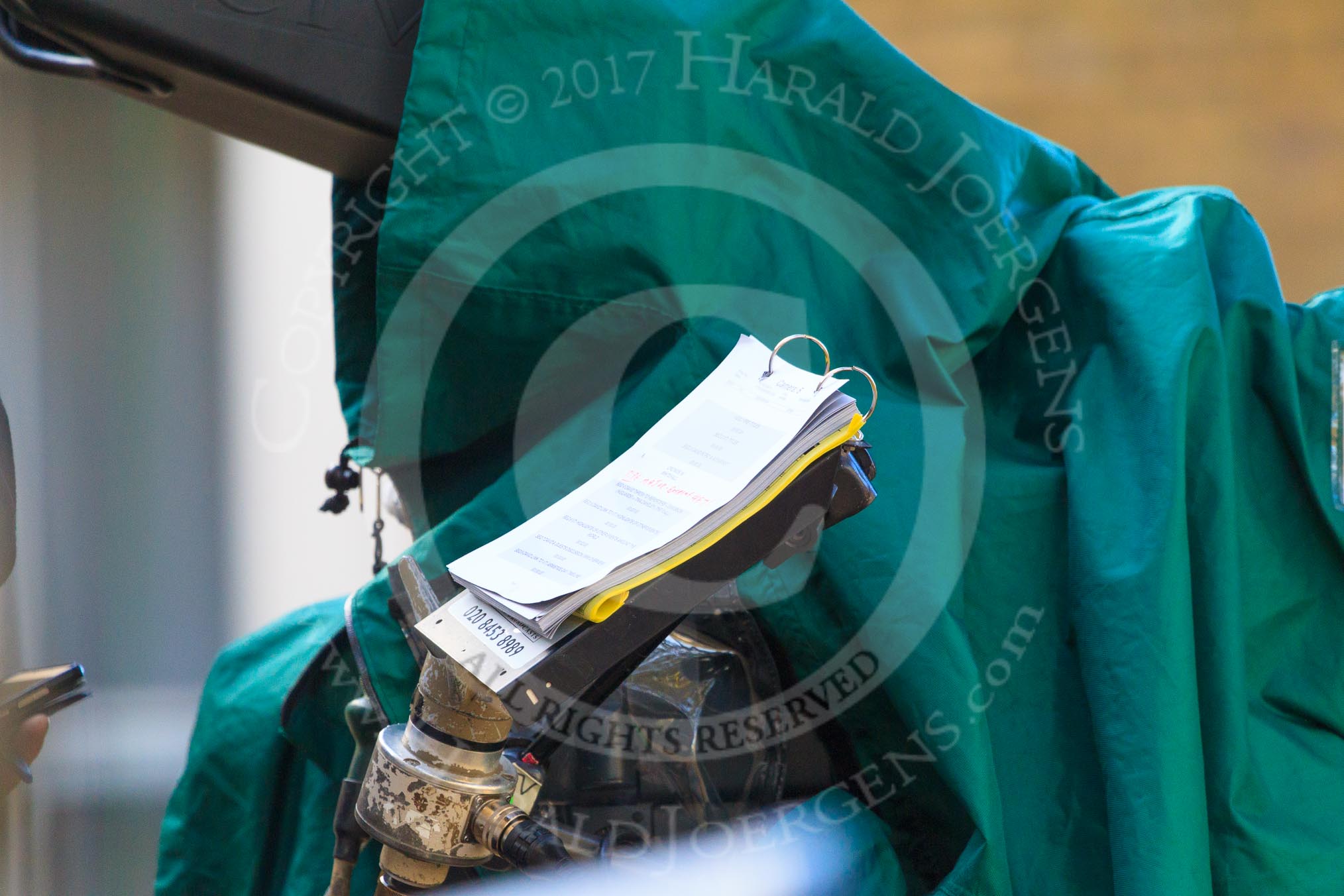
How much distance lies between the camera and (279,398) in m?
1.96

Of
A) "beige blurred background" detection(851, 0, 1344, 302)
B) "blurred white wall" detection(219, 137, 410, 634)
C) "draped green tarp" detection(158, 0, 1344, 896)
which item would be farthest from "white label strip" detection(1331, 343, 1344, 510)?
"beige blurred background" detection(851, 0, 1344, 302)

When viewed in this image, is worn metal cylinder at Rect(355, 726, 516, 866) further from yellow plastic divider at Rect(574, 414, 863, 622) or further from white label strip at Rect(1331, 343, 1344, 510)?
white label strip at Rect(1331, 343, 1344, 510)

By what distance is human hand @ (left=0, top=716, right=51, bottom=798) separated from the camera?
66 centimetres

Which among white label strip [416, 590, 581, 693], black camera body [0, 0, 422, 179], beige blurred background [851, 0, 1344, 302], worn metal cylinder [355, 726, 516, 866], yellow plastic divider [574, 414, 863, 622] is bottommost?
worn metal cylinder [355, 726, 516, 866]

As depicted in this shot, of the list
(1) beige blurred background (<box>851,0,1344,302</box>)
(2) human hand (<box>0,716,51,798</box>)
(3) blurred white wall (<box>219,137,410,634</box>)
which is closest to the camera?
(2) human hand (<box>0,716,51,798</box>)

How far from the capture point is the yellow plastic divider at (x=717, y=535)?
0.53 m

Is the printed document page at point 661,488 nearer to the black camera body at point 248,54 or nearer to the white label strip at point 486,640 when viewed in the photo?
the white label strip at point 486,640

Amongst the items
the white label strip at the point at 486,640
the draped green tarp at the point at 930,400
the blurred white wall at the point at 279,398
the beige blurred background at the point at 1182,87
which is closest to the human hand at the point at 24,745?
the draped green tarp at the point at 930,400

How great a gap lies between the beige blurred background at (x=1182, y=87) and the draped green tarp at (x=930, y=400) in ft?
5.39

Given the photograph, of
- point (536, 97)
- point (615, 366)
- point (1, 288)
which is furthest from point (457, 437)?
point (1, 288)

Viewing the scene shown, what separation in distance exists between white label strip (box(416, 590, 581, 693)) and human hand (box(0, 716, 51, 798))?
311 millimetres

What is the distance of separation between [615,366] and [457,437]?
0.45 ft

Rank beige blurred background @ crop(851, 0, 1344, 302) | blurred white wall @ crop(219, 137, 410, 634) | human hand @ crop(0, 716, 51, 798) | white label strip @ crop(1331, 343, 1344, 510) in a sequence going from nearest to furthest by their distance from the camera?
human hand @ crop(0, 716, 51, 798) → white label strip @ crop(1331, 343, 1344, 510) → blurred white wall @ crop(219, 137, 410, 634) → beige blurred background @ crop(851, 0, 1344, 302)

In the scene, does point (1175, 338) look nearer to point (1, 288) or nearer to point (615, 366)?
point (615, 366)
